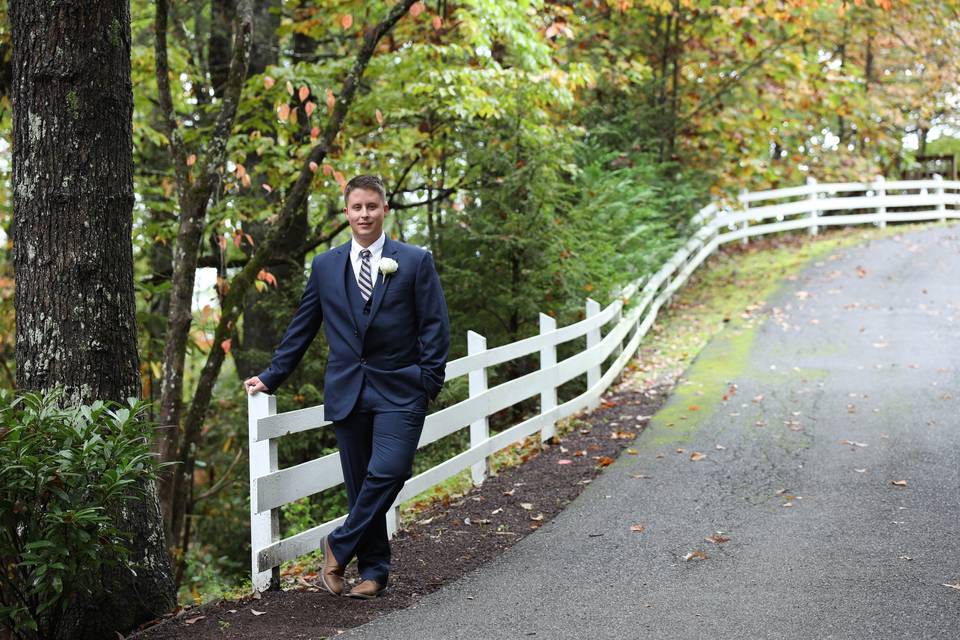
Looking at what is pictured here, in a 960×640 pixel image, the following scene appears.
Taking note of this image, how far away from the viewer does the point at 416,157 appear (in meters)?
12.5

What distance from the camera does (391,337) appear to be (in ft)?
18.0

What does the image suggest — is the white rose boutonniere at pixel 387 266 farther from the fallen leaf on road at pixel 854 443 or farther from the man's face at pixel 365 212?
the fallen leaf on road at pixel 854 443

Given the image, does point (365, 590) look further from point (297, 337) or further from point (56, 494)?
point (56, 494)

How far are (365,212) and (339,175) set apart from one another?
13.3ft

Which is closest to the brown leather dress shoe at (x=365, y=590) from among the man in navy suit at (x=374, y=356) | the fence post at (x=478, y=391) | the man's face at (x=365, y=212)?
the man in navy suit at (x=374, y=356)

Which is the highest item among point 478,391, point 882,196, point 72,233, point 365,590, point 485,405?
point 72,233

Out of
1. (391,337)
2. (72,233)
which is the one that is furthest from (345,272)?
(72,233)

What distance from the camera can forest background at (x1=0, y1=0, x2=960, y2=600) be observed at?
9195 mm

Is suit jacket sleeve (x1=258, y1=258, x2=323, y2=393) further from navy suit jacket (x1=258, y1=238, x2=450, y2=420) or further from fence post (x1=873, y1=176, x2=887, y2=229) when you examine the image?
fence post (x1=873, y1=176, x2=887, y2=229)

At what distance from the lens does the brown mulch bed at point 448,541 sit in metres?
5.25

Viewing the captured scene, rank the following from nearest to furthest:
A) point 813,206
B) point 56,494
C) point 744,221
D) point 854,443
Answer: point 56,494 → point 854,443 → point 744,221 → point 813,206

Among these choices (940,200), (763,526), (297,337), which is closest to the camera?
(297,337)

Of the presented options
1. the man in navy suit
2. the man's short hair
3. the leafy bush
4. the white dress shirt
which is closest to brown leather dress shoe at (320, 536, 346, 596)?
the man in navy suit

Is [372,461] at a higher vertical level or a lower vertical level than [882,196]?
lower
